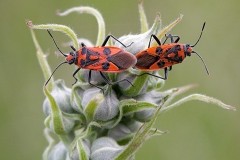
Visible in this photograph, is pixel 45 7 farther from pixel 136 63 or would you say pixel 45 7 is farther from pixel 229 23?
pixel 136 63

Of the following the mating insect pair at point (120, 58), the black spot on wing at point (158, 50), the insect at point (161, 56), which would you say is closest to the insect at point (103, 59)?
the mating insect pair at point (120, 58)

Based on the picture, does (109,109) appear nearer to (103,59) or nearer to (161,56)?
(103,59)

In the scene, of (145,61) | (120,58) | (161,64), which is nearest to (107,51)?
(120,58)

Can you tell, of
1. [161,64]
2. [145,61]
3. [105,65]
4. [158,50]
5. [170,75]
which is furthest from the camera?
[170,75]

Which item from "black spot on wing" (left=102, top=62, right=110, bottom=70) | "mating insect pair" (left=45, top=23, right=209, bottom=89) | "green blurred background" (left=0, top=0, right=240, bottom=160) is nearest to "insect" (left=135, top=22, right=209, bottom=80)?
"mating insect pair" (left=45, top=23, right=209, bottom=89)

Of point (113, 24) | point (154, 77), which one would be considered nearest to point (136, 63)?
point (154, 77)

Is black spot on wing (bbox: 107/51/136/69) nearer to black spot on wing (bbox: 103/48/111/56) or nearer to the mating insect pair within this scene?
the mating insect pair
